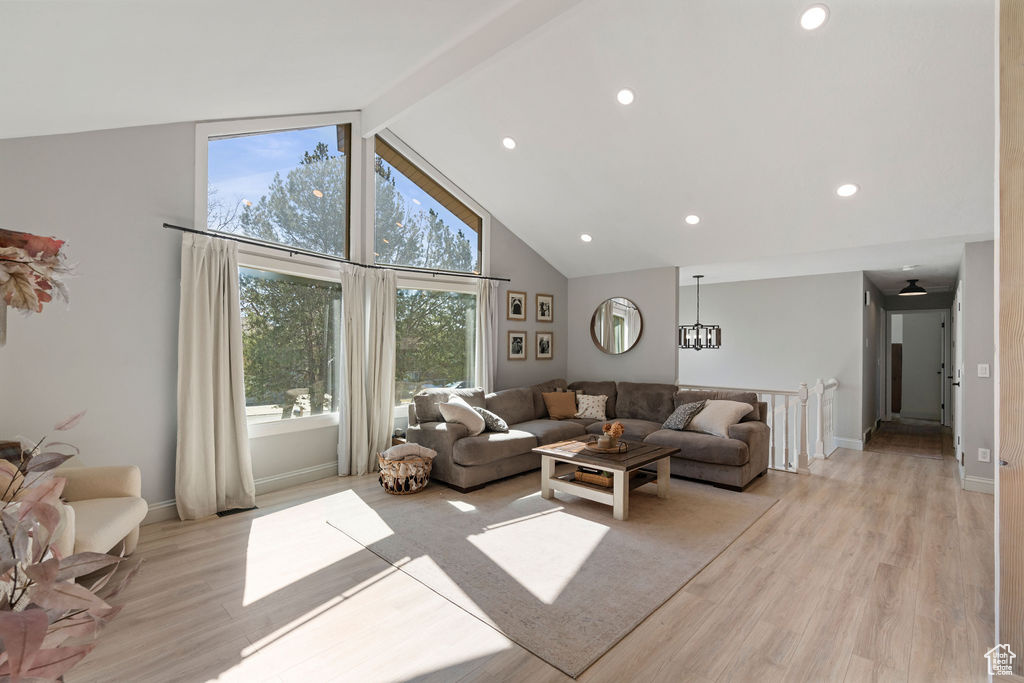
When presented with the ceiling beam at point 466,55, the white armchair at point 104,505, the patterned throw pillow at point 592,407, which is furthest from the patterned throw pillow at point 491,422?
the ceiling beam at point 466,55

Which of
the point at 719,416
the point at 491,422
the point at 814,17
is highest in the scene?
the point at 814,17

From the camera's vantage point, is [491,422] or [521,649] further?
[491,422]

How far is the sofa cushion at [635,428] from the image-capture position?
518 centimetres

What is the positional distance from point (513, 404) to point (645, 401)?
63.3 inches

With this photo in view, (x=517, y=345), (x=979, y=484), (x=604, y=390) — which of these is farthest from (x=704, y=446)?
(x=517, y=345)

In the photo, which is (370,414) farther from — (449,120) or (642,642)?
(642,642)

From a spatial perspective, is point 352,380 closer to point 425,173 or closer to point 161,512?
point 161,512

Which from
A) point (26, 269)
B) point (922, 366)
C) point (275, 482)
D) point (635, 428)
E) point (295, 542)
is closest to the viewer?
point (26, 269)

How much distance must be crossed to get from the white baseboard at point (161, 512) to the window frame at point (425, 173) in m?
2.70

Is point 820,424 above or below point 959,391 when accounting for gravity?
below

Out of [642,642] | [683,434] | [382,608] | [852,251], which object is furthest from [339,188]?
[852,251]

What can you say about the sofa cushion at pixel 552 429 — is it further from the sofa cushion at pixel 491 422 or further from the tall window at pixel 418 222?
the tall window at pixel 418 222

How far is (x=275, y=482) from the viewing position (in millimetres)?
4328

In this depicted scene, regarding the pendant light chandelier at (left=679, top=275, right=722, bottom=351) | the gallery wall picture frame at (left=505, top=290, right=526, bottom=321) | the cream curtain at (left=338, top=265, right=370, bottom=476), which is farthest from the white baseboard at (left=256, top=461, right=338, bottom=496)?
the pendant light chandelier at (left=679, top=275, right=722, bottom=351)
